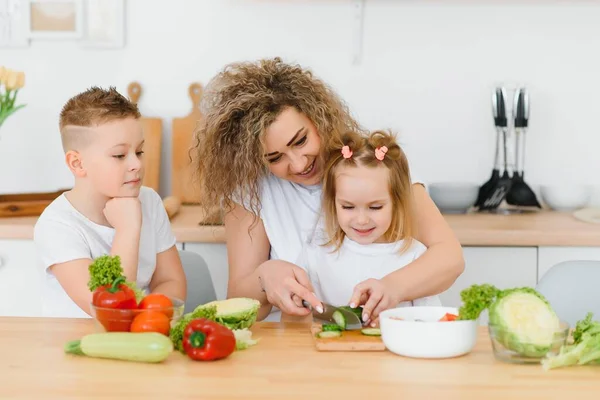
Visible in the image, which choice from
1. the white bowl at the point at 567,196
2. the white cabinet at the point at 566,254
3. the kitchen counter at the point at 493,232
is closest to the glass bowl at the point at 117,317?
the kitchen counter at the point at 493,232

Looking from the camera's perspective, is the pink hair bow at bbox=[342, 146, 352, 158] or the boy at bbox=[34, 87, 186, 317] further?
the pink hair bow at bbox=[342, 146, 352, 158]

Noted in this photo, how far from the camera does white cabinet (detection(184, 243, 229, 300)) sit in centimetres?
305

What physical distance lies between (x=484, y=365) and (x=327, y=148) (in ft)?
2.79

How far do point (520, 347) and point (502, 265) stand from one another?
1420mm

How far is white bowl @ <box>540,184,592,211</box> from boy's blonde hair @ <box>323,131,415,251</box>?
120 cm

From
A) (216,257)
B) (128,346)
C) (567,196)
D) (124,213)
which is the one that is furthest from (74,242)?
(567,196)

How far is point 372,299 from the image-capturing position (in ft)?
6.30

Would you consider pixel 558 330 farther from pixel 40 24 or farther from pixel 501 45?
pixel 40 24

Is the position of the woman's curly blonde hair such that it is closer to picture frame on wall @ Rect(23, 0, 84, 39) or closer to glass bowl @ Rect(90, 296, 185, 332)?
glass bowl @ Rect(90, 296, 185, 332)

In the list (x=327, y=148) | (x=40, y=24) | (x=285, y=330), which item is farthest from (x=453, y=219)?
(x=40, y=24)

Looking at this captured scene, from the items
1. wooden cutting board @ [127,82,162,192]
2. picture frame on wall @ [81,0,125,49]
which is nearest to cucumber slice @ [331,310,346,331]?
wooden cutting board @ [127,82,162,192]

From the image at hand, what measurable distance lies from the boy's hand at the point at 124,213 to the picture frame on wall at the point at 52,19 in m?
1.57

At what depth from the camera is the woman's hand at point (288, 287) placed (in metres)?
1.97

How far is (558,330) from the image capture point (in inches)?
64.6
